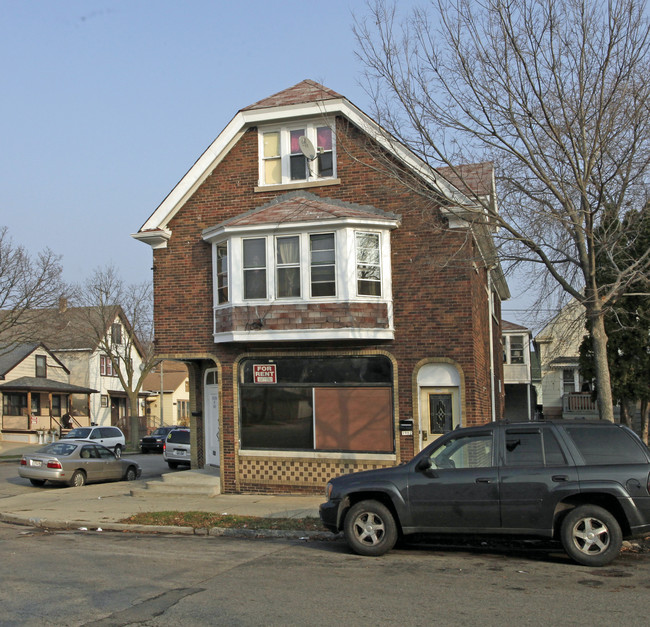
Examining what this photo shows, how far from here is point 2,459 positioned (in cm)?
3256

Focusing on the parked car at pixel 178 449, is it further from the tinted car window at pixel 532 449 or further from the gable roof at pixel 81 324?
the gable roof at pixel 81 324

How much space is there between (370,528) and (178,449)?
676 inches

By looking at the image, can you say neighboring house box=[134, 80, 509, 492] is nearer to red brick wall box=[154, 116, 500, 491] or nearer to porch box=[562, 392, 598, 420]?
red brick wall box=[154, 116, 500, 491]

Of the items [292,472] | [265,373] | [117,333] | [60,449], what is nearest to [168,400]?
[117,333]

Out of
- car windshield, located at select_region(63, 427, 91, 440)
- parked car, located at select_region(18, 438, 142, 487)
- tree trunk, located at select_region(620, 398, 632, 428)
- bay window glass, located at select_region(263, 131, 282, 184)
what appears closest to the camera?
bay window glass, located at select_region(263, 131, 282, 184)

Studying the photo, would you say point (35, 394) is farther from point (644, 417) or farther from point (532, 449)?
point (532, 449)

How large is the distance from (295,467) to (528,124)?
28.0 feet

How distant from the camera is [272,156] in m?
16.8

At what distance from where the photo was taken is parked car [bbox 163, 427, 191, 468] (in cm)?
2541

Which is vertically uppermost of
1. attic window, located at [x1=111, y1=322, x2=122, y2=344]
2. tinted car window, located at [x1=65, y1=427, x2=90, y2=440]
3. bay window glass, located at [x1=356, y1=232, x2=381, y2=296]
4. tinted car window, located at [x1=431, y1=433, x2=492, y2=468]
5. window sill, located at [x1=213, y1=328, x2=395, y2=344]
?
attic window, located at [x1=111, y1=322, x2=122, y2=344]

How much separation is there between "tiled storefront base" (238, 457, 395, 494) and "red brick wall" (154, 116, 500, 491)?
0.98 ft

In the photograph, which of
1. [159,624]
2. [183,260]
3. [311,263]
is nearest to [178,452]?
[183,260]

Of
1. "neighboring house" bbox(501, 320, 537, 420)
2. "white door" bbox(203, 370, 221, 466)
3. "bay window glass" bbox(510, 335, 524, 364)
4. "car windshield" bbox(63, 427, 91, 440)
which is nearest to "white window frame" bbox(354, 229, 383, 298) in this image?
"white door" bbox(203, 370, 221, 466)

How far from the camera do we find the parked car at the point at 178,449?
25.4 meters
